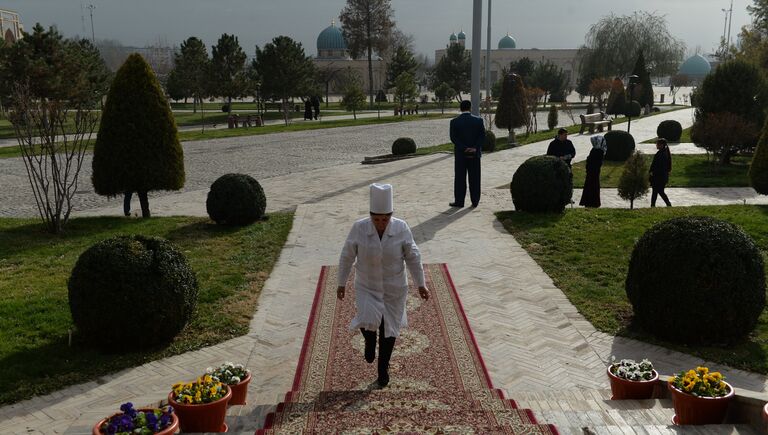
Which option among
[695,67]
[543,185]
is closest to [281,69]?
[543,185]

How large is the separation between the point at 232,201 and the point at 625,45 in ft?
169

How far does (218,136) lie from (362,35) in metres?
32.4

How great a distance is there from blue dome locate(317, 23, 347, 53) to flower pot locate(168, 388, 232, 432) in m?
84.9

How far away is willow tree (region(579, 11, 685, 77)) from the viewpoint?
54.5m

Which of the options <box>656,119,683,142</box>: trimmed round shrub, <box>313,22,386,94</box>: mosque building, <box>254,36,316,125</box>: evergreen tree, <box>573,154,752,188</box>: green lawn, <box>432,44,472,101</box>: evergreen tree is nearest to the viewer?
<box>573,154,752,188</box>: green lawn

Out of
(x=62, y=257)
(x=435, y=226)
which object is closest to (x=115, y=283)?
(x=62, y=257)

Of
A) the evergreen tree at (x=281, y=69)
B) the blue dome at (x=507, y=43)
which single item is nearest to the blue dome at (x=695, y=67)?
the blue dome at (x=507, y=43)

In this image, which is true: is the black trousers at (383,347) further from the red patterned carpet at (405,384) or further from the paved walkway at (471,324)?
the paved walkway at (471,324)

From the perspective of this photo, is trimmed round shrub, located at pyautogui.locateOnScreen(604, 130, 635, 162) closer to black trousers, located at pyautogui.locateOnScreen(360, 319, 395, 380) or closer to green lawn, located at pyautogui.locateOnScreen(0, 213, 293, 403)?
green lawn, located at pyautogui.locateOnScreen(0, 213, 293, 403)

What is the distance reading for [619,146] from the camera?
20.0 meters

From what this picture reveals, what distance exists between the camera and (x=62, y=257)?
960 cm

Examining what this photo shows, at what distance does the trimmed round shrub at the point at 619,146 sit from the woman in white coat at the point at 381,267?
54.8ft

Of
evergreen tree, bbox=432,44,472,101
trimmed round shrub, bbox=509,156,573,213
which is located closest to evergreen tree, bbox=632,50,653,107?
evergreen tree, bbox=432,44,472,101

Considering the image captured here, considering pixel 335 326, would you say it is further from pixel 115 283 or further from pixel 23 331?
pixel 23 331
